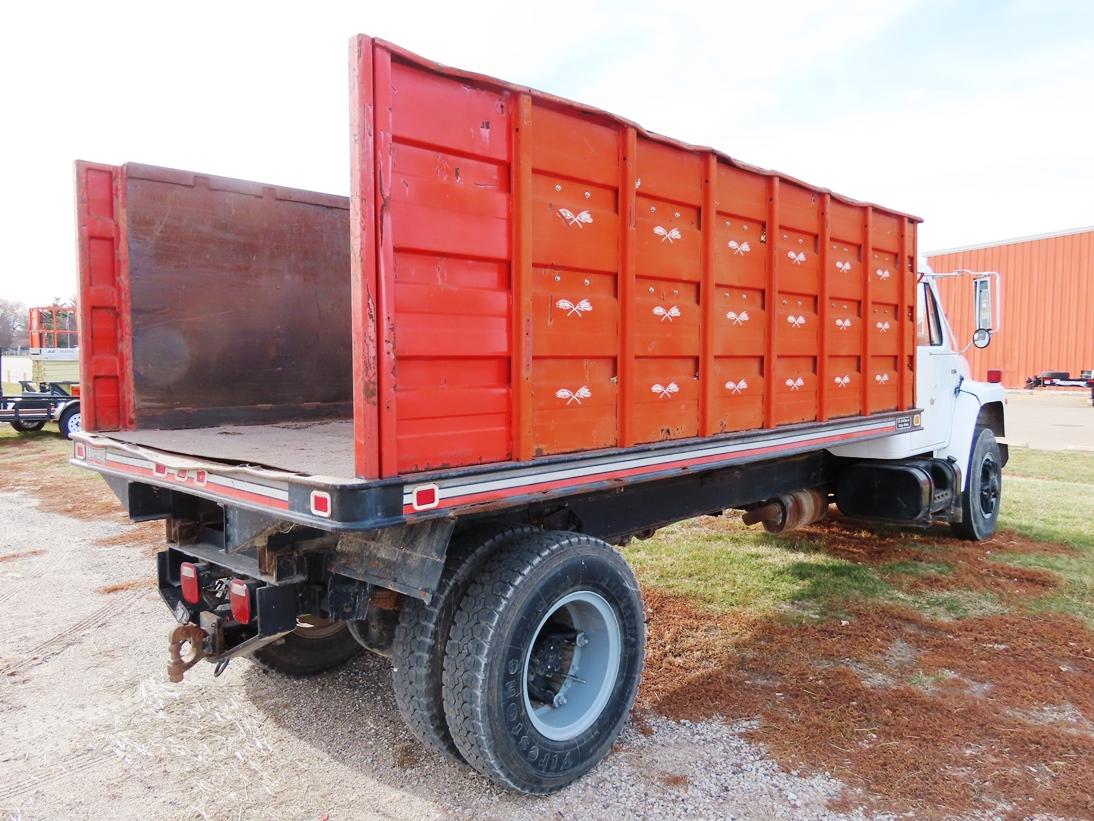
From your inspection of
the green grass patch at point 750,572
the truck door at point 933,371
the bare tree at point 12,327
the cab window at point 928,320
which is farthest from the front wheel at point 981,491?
the bare tree at point 12,327

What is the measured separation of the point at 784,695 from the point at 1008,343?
27.6m

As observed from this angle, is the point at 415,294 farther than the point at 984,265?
No

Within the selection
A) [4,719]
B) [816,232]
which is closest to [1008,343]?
[816,232]

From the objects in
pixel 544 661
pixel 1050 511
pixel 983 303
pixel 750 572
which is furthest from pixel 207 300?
pixel 1050 511

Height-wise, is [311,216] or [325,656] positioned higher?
[311,216]

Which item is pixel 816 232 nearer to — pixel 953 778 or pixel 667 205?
pixel 667 205

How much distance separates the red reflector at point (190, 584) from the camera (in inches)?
129

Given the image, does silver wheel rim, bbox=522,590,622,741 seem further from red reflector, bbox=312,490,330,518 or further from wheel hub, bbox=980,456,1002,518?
wheel hub, bbox=980,456,1002,518

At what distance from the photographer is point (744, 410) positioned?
13.1 ft

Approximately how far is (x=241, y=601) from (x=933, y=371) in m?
5.36

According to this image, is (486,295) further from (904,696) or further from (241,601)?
(904,696)

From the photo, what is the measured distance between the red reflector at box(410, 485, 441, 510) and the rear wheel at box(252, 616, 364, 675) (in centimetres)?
160

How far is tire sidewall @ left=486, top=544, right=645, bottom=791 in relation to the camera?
2.84 m

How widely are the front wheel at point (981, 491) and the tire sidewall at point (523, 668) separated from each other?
4.53 metres
